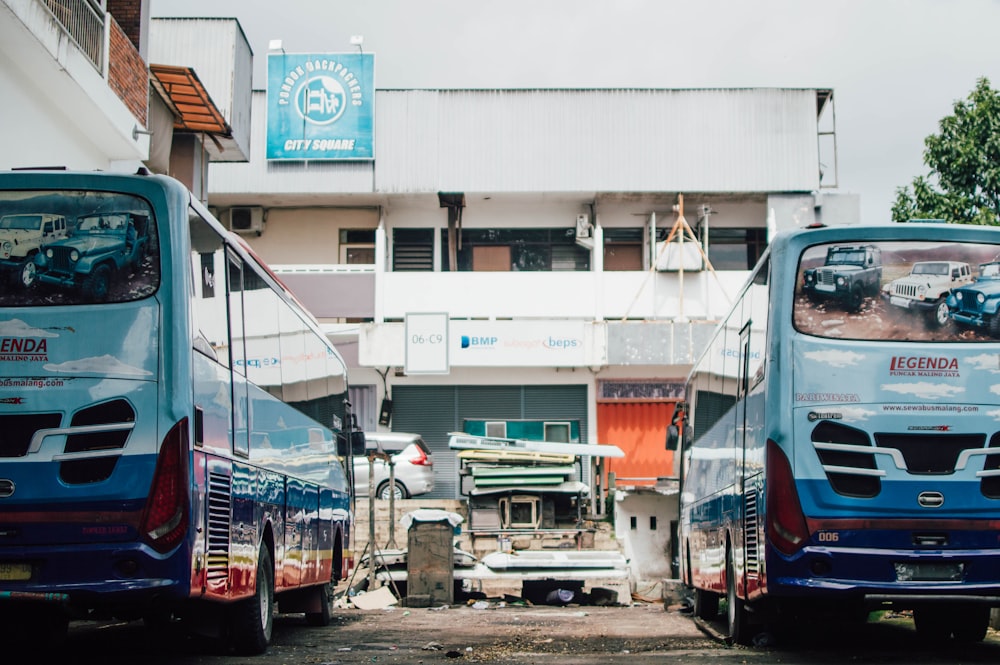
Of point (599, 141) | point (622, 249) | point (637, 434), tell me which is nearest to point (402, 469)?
point (637, 434)

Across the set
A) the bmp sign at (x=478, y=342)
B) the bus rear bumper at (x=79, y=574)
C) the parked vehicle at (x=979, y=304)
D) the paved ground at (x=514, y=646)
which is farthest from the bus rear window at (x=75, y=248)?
the bmp sign at (x=478, y=342)

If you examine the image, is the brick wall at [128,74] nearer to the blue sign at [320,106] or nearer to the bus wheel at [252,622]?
the bus wheel at [252,622]

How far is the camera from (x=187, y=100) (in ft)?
65.5

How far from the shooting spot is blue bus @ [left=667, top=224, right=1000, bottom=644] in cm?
888

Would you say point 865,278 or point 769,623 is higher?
point 865,278

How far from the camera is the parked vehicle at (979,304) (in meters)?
9.06

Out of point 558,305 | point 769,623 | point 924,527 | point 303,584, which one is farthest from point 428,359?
point 924,527

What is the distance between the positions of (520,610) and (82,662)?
1060cm

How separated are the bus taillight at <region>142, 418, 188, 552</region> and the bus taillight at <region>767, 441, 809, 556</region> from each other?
427 centimetres

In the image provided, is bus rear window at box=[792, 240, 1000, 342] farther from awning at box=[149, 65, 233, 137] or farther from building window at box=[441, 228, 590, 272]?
building window at box=[441, 228, 590, 272]

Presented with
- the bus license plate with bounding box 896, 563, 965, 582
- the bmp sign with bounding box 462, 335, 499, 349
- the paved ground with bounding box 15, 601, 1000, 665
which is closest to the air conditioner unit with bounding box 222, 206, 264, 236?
the bmp sign with bounding box 462, 335, 499, 349

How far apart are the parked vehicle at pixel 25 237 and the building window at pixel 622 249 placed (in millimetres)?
25727

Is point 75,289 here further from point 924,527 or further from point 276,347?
point 924,527

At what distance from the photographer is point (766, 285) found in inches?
377
